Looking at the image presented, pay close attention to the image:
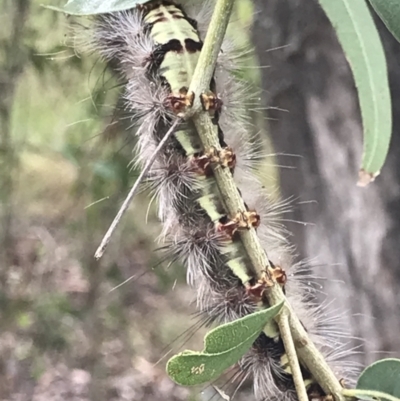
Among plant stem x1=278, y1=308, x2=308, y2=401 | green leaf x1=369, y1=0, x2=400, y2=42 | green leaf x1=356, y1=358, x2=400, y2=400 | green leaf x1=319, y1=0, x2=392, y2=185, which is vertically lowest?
green leaf x1=356, y1=358, x2=400, y2=400

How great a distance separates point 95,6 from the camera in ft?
2.33

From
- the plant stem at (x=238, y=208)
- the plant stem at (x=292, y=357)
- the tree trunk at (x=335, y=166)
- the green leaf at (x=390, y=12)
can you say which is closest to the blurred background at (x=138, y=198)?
the tree trunk at (x=335, y=166)

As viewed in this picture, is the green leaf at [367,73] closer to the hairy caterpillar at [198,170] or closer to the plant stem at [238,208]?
the plant stem at [238,208]

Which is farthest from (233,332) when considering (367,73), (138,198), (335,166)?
(138,198)

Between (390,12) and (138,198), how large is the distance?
2448mm

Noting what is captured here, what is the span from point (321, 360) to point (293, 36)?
107 cm

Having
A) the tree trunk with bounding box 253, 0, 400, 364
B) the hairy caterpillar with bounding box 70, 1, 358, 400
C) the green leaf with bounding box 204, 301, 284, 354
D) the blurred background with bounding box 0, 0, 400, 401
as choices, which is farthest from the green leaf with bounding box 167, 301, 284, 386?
the tree trunk with bounding box 253, 0, 400, 364

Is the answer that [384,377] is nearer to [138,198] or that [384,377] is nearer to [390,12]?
[390,12]

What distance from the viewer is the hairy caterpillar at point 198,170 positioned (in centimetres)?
99

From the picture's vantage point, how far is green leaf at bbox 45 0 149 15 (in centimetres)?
69

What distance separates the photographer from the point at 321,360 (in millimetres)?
922

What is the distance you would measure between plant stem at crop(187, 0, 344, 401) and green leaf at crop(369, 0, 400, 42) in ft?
0.49

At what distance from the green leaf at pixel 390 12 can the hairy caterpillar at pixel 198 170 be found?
1.08 feet

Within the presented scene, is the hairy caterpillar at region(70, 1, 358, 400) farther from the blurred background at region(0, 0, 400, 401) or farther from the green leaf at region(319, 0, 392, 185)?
the green leaf at region(319, 0, 392, 185)
